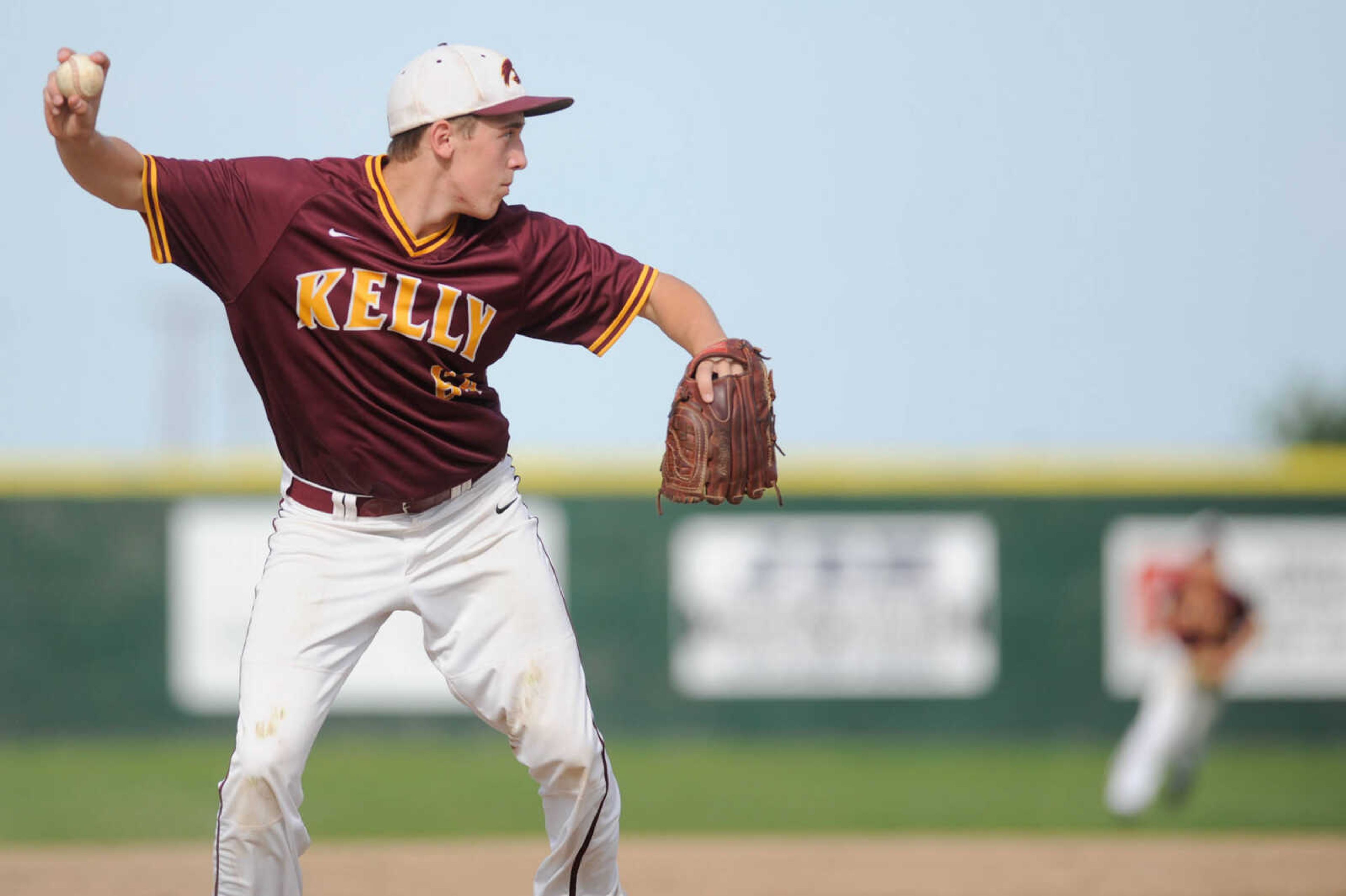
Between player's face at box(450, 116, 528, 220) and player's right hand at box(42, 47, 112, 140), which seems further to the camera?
player's face at box(450, 116, 528, 220)

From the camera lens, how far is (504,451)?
391cm

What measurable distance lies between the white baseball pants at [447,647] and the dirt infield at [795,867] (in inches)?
106

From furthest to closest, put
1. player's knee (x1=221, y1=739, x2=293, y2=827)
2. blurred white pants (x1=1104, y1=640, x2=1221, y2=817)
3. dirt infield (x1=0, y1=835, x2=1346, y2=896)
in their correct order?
blurred white pants (x1=1104, y1=640, x2=1221, y2=817), dirt infield (x1=0, y1=835, x2=1346, y2=896), player's knee (x1=221, y1=739, x2=293, y2=827)

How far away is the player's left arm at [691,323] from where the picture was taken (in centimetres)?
364

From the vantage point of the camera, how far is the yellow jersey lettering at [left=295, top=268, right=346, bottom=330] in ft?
11.5

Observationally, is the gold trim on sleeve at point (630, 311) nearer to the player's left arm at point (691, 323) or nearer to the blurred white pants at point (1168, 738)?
the player's left arm at point (691, 323)

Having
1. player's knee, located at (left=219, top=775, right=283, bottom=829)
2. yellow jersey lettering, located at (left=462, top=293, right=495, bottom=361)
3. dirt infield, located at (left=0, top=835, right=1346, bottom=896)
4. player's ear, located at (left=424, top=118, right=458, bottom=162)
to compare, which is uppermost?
player's ear, located at (left=424, top=118, right=458, bottom=162)

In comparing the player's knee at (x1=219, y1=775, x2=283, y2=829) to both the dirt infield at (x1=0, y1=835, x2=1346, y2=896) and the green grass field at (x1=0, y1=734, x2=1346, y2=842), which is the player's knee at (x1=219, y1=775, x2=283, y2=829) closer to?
the dirt infield at (x1=0, y1=835, x2=1346, y2=896)

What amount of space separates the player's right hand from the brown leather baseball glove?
1.37 meters

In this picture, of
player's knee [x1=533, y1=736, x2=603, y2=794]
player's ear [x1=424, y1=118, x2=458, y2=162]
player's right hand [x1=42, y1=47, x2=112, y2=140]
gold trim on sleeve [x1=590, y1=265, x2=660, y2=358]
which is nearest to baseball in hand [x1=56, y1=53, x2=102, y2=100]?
player's right hand [x1=42, y1=47, x2=112, y2=140]

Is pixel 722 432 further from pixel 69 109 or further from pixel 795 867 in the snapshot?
pixel 795 867

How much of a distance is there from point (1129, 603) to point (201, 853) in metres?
6.43

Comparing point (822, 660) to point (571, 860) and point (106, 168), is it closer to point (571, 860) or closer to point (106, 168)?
point (571, 860)

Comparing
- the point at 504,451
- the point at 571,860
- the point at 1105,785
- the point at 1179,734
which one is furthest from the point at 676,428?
the point at 1105,785
